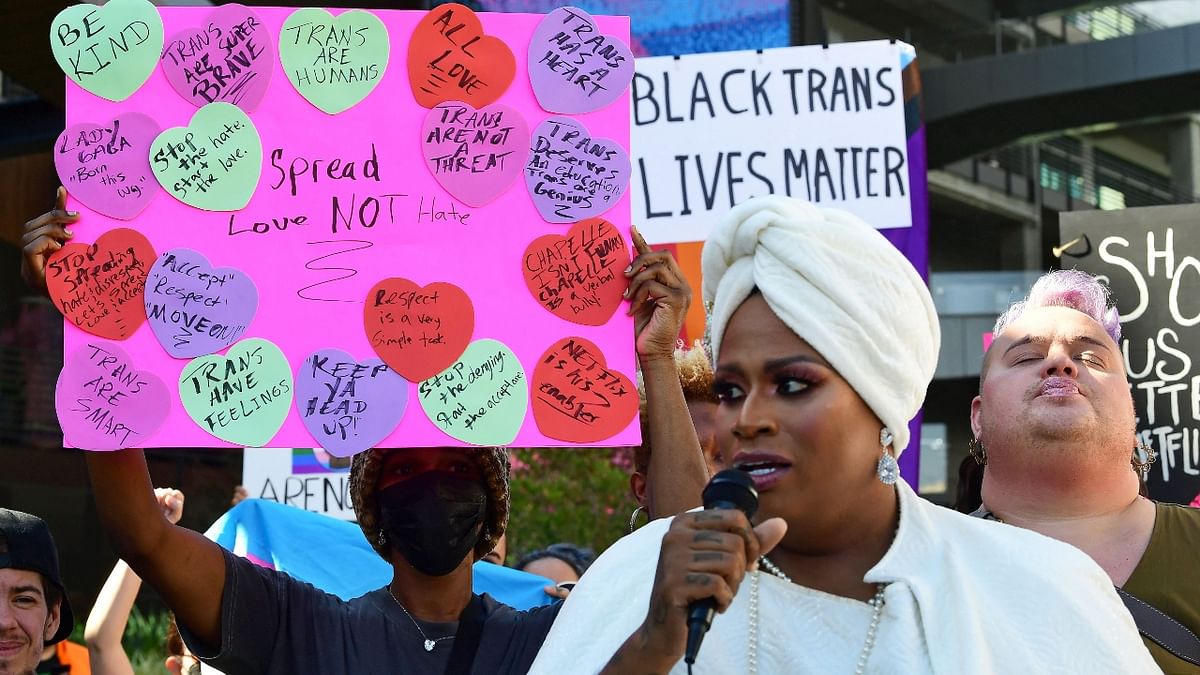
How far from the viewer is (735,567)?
1.95 m

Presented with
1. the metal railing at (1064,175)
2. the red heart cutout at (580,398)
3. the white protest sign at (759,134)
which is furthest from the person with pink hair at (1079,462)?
the metal railing at (1064,175)

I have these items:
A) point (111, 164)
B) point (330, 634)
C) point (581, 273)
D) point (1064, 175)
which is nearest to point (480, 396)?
point (581, 273)

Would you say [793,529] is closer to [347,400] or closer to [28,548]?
[347,400]

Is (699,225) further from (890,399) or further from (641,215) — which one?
(890,399)

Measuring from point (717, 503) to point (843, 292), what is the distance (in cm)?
40

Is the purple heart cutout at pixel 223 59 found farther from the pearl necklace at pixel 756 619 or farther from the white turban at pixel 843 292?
the pearl necklace at pixel 756 619

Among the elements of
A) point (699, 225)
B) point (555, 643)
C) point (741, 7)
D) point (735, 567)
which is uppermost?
point (741, 7)

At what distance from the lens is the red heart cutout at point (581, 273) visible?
3.12m

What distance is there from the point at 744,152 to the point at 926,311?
9.12 feet

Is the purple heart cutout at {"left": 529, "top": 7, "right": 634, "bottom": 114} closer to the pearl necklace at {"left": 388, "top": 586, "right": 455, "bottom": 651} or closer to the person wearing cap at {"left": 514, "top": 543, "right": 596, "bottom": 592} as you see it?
the pearl necklace at {"left": 388, "top": 586, "right": 455, "bottom": 651}

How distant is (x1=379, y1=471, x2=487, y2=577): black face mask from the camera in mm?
3295

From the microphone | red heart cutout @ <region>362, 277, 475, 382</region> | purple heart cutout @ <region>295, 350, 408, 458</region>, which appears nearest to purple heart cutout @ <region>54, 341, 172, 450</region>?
purple heart cutout @ <region>295, 350, 408, 458</region>

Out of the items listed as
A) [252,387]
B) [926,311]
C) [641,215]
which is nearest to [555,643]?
[926,311]

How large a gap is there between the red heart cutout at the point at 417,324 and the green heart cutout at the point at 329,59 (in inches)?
15.7
